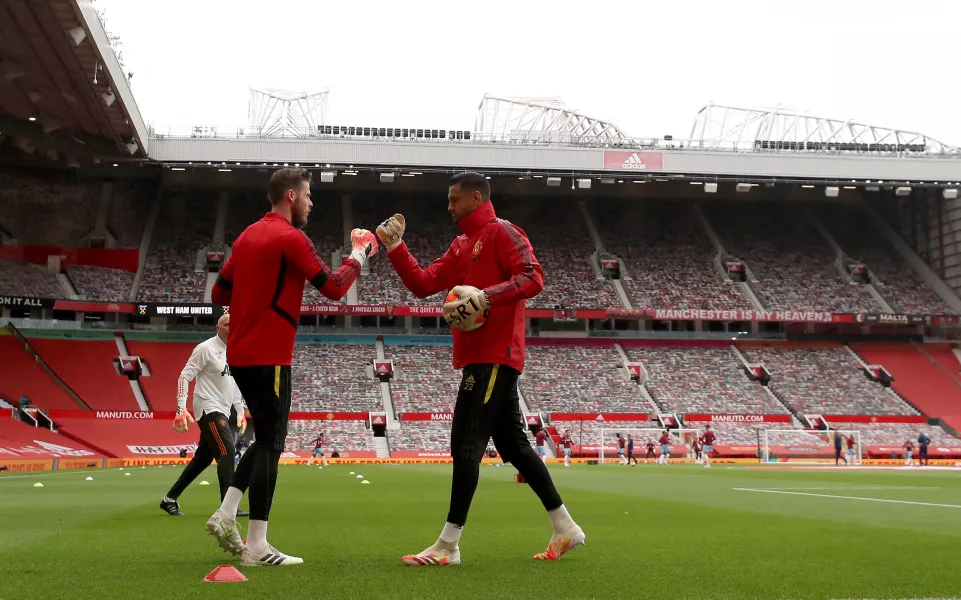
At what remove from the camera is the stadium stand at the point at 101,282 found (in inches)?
1729

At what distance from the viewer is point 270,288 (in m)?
5.30

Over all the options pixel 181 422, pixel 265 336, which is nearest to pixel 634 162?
pixel 181 422

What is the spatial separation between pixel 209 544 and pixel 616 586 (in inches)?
133

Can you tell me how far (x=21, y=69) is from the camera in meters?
28.7

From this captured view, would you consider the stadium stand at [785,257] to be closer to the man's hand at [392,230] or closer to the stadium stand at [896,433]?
the stadium stand at [896,433]

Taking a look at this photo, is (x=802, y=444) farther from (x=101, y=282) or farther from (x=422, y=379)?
(x=101, y=282)

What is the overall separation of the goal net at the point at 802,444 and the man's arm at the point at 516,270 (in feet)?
108

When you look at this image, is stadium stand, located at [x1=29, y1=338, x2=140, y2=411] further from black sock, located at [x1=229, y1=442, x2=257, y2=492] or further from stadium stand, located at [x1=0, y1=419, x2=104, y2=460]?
black sock, located at [x1=229, y1=442, x2=257, y2=492]

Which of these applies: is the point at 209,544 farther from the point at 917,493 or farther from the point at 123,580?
the point at 917,493

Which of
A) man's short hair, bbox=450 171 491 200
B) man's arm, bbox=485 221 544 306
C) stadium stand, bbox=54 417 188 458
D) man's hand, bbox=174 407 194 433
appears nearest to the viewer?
man's arm, bbox=485 221 544 306

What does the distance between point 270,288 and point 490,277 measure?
1.39 m

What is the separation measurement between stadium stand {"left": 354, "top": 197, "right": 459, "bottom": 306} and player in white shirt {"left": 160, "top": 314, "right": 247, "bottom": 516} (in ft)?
120

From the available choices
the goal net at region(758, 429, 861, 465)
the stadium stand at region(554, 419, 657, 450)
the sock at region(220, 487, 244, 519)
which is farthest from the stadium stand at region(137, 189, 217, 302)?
the sock at region(220, 487, 244, 519)

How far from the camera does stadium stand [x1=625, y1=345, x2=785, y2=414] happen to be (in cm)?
4181
